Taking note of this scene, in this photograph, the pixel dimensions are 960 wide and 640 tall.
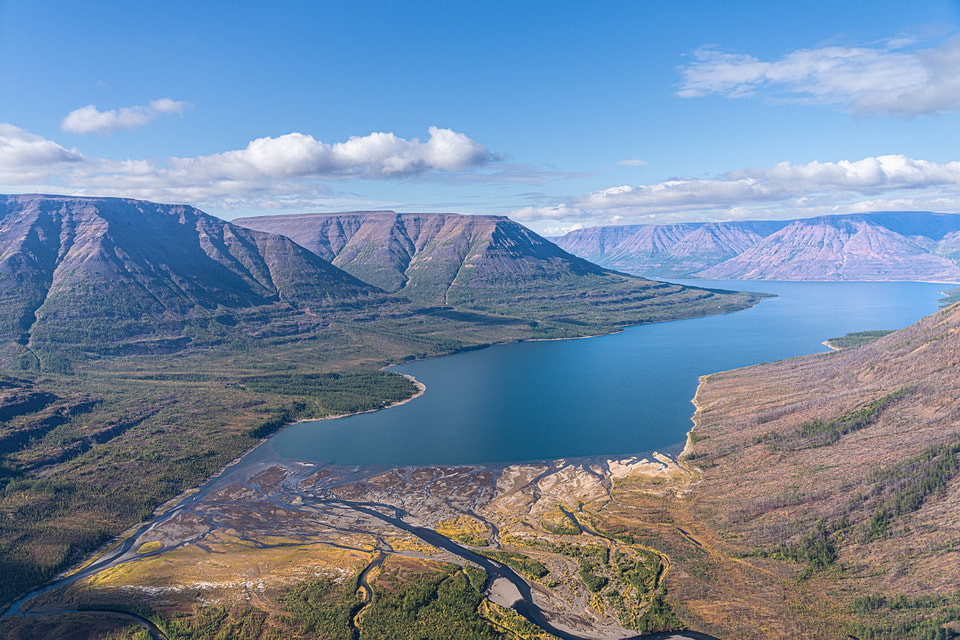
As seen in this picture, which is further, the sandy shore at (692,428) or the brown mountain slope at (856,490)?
the sandy shore at (692,428)

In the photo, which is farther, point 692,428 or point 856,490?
point 692,428

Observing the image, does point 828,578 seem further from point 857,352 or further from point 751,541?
point 857,352

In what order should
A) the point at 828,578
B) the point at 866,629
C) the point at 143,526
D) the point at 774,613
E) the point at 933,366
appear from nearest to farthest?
the point at 866,629 < the point at 774,613 < the point at 828,578 < the point at 143,526 < the point at 933,366

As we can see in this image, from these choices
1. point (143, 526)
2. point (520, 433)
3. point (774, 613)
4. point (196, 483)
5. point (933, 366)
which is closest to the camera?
point (774, 613)

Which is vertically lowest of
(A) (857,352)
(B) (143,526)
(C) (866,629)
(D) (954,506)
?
(B) (143,526)

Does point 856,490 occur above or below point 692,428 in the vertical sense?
above

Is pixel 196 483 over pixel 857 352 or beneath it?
beneath

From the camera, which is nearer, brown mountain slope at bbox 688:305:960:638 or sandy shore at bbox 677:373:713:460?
brown mountain slope at bbox 688:305:960:638

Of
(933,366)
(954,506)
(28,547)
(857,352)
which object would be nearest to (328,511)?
(28,547)
